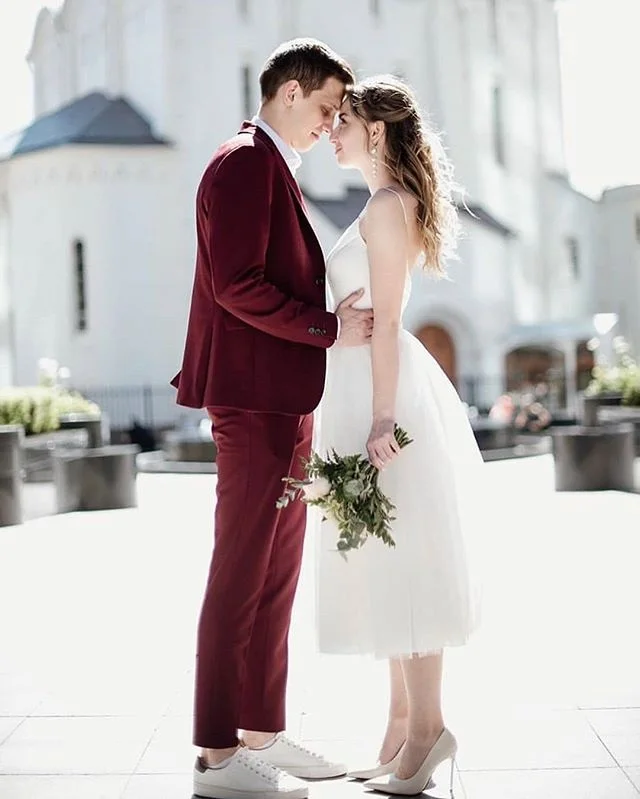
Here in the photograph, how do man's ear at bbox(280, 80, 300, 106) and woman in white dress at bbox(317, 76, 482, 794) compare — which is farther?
man's ear at bbox(280, 80, 300, 106)

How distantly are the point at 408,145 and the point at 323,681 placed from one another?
240 centimetres

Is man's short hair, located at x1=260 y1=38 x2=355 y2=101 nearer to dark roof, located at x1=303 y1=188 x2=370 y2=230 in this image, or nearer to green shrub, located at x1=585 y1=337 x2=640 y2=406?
green shrub, located at x1=585 y1=337 x2=640 y2=406

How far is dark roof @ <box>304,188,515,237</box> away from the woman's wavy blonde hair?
25.9 metres

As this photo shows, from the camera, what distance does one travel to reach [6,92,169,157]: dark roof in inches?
1188

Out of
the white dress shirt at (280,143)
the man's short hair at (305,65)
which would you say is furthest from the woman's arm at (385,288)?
the man's short hair at (305,65)

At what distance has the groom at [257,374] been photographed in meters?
3.48

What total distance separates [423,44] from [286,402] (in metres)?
31.9

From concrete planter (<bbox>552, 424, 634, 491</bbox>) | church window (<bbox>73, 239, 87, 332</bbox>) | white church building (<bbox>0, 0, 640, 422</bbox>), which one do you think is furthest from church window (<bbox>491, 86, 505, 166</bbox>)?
concrete planter (<bbox>552, 424, 634, 491</bbox>)

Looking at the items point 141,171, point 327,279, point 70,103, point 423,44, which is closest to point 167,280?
point 141,171

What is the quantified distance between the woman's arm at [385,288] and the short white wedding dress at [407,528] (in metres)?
0.07

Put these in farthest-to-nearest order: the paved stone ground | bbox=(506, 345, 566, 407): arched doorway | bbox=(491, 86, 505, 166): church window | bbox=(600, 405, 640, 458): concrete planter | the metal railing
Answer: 1. bbox=(491, 86, 505, 166): church window
2. bbox=(506, 345, 566, 407): arched doorway
3. the metal railing
4. bbox=(600, 405, 640, 458): concrete planter
5. the paved stone ground

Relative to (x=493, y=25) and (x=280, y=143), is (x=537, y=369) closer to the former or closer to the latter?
(x=493, y=25)

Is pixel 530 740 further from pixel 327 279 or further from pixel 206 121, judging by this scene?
pixel 206 121

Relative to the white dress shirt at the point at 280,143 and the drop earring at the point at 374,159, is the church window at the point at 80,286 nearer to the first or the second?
the white dress shirt at the point at 280,143
